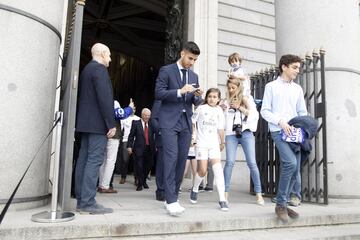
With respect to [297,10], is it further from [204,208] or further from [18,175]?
[18,175]

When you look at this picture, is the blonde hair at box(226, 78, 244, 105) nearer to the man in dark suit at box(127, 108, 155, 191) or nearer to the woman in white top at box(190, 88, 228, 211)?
the woman in white top at box(190, 88, 228, 211)

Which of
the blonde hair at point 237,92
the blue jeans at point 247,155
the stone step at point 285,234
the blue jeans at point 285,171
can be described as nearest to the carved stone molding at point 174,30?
Result: the blonde hair at point 237,92

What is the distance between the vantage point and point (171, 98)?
4328 millimetres

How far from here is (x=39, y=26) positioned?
4.52 m

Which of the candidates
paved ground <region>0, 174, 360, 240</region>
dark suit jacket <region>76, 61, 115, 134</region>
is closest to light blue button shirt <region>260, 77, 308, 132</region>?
paved ground <region>0, 174, 360, 240</region>

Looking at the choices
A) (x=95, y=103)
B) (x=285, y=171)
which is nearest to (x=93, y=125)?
(x=95, y=103)

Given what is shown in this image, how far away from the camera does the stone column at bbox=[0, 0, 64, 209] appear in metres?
4.13

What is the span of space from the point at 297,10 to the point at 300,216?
3976 millimetres

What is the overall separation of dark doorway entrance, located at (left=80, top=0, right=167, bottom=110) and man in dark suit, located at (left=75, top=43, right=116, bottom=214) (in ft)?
49.7

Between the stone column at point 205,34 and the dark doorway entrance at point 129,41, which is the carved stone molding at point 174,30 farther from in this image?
the dark doorway entrance at point 129,41

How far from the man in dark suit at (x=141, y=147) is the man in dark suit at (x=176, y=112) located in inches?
111

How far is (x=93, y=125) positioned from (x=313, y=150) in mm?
3670

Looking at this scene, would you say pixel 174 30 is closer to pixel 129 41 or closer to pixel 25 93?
pixel 25 93

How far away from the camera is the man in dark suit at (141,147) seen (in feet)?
24.4
